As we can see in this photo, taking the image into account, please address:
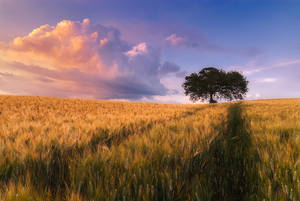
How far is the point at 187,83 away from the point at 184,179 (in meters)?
41.5

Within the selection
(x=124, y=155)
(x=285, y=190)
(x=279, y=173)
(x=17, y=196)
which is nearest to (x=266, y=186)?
(x=285, y=190)

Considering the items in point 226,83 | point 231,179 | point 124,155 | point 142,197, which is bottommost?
point 231,179

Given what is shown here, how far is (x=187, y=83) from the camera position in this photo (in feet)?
135

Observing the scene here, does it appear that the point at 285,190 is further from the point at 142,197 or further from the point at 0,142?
the point at 0,142

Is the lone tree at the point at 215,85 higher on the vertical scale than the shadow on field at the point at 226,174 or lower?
higher

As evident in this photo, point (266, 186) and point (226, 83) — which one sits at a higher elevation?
point (226, 83)

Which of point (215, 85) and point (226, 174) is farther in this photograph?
point (215, 85)

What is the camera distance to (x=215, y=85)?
1537 inches

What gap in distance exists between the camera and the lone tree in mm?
38469

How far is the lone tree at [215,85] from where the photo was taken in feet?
126

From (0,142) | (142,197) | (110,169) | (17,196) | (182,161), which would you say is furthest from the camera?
(0,142)

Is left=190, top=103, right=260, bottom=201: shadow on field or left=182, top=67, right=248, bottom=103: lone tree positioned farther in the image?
left=182, top=67, right=248, bottom=103: lone tree

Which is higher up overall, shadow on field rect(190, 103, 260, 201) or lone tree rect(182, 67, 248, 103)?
lone tree rect(182, 67, 248, 103)

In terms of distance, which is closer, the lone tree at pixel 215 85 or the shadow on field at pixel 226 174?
the shadow on field at pixel 226 174
